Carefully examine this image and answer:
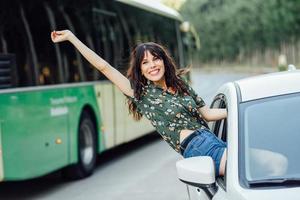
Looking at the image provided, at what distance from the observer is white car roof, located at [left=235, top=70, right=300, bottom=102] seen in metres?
4.79

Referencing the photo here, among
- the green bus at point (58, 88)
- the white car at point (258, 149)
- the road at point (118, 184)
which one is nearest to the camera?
the white car at point (258, 149)

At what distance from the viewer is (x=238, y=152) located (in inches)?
172

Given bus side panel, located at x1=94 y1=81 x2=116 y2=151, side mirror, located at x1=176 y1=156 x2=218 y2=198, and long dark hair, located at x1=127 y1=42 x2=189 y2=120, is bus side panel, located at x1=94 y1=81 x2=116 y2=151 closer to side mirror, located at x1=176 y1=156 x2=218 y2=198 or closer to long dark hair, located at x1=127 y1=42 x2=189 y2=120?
long dark hair, located at x1=127 y1=42 x2=189 y2=120

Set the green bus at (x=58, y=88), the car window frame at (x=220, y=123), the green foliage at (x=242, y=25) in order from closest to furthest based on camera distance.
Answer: the car window frame at (x=220, y=123) < the green bus at (x=58, y=88) < the green foliage at (x=242, y=25)

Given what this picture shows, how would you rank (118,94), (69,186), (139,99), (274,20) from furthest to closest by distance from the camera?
(274,20)
(118,94)
(69,186)
(139,99)

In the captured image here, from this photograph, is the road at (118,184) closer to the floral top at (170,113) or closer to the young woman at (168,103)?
the young woman at (168,103)

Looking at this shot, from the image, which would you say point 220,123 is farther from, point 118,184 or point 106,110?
point 106,110

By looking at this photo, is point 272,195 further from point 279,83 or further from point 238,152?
point 279,83

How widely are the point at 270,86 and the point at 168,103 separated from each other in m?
0.66

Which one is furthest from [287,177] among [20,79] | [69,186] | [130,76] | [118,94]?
[118,94]

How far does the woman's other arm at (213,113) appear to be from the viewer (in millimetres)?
5152

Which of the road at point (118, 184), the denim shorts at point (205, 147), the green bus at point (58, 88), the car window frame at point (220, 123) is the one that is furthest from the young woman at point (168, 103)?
the road at point (118, 184)

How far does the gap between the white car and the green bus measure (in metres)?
4.61

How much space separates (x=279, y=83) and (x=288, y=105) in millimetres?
243
